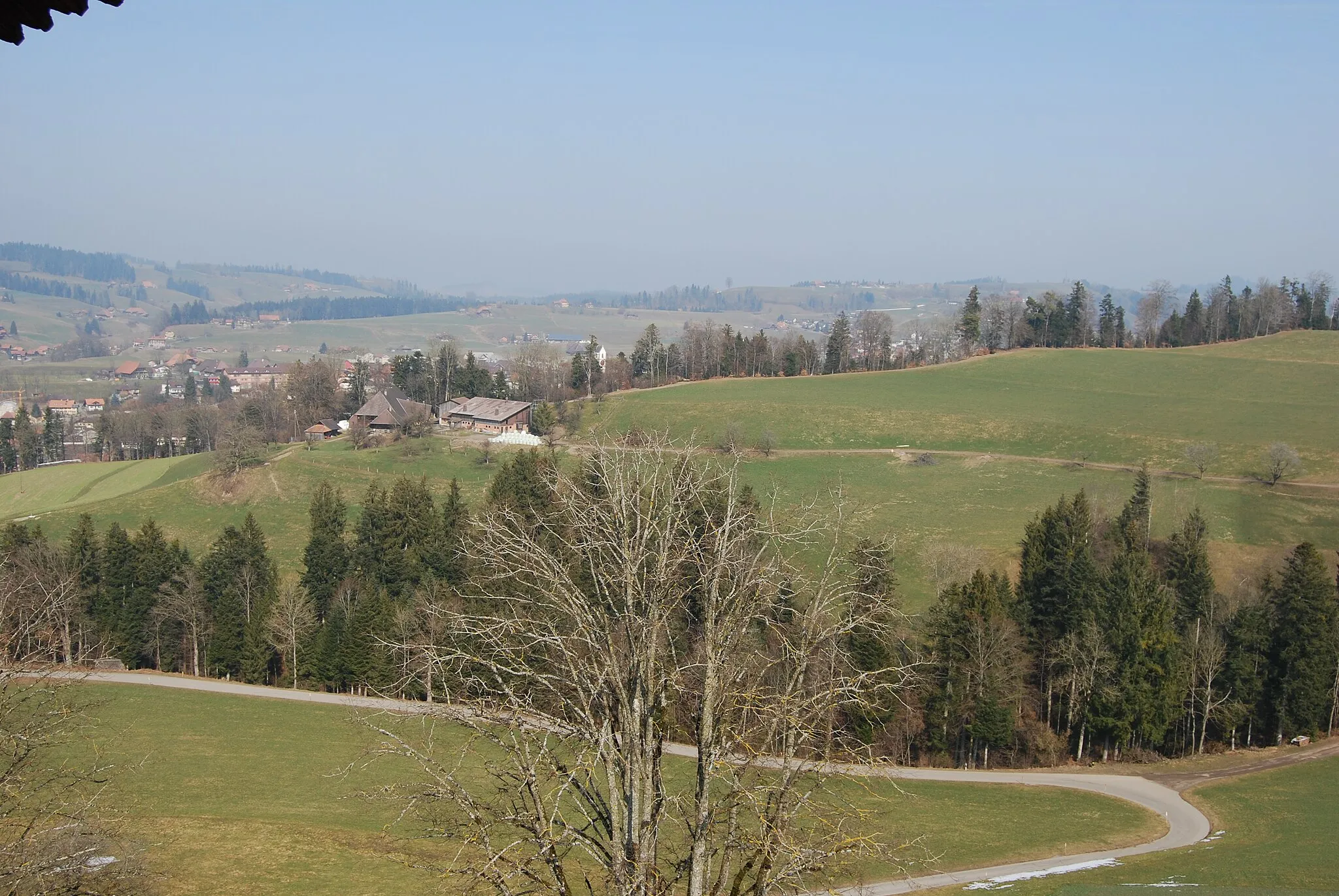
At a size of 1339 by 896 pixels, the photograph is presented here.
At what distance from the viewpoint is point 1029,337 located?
10994 centimetres

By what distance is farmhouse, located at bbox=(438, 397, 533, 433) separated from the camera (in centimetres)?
8144

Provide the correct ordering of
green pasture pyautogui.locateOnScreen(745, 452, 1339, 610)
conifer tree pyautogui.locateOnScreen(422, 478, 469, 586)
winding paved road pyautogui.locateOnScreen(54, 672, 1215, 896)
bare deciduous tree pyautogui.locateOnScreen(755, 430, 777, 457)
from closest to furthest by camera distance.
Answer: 1. winding paved road pyautogui.locateOnScreen(54, 672, 1215, 896)
2. conifer tree pyautogui.locateOnScreen(422, 478, 469, 586)
3. green pasture pyautogui.locateOnScreen(745, 452, 1339, 610)
4. bare deciduous tree pyautogui.locateOnScreen(755, 430, 777, 457)

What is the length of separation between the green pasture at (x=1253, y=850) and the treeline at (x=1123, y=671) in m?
4.22

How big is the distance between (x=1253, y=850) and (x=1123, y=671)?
38.1 ft

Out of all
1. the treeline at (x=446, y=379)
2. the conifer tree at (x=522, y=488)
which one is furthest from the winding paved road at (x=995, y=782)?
the treeline at (x=446, y=379)

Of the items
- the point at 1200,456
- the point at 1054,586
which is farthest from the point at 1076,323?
the point at 1054,586

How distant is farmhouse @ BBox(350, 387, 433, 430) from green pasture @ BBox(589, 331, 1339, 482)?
15013 millimetres

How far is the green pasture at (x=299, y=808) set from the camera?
20312 millimetres

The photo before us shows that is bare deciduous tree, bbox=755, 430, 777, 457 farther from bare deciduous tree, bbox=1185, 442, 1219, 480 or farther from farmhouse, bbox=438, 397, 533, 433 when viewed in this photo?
bare deciduous tree, bbox=1185, 442, 1219, 480

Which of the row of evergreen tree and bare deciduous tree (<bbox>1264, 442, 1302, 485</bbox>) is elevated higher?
bare deciduous tree (<bbox>1264, 442, 1302, 485</bbox>)

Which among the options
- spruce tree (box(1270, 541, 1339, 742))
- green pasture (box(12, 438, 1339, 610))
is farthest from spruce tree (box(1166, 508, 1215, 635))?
green pasture (box(12, 438, 1339, 610))

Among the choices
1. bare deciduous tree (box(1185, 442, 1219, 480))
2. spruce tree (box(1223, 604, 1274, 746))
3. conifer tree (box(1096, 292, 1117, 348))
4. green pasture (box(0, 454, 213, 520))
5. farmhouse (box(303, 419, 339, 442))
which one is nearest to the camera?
spruce tree (box(1223, 604, 1274, 746))

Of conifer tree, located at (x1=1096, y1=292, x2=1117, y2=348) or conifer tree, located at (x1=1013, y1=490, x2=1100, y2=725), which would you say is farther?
conifer tree, located at (x1=1096, y1=292, x2=1117, y2=348)

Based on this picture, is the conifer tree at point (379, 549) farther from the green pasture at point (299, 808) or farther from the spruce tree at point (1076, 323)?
the spruce tree at point (1076, 323)
